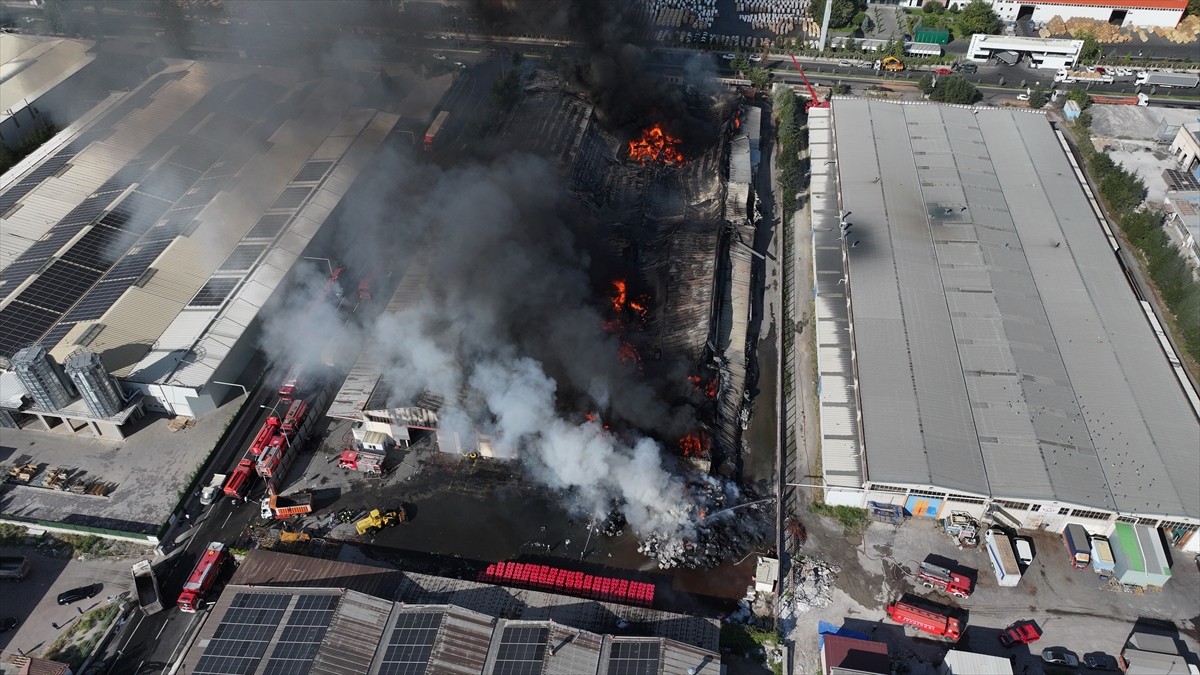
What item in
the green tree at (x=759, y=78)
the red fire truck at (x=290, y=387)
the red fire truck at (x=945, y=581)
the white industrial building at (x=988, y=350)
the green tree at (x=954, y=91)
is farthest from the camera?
the green tree at (x=759, y=78)

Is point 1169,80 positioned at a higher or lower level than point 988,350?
higher

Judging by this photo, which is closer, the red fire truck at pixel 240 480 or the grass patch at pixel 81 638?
the grass patch at pixel 81 638

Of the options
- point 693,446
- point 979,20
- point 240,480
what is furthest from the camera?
point 979,20

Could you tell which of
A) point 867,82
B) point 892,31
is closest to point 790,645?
point 867,82

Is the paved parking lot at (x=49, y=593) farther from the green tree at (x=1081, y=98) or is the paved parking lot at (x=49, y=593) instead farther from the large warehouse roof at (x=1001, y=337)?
the green tree at (x=1081, y=98)

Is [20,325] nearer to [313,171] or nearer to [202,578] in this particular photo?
[313,171]

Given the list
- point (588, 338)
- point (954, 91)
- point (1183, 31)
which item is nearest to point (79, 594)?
point (588, 338)

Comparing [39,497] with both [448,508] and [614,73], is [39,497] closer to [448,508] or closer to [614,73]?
[448,508]

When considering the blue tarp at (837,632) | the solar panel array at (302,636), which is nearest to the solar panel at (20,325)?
the solar panel array at (302,636)
